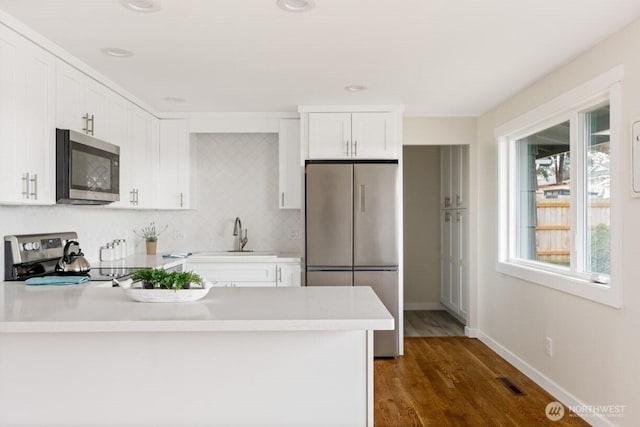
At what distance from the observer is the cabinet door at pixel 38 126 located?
2.66m

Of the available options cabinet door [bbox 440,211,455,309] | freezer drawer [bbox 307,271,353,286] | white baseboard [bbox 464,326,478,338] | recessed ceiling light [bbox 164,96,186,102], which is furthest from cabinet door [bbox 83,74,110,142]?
cabinet door [bbox 440,211,455,309]

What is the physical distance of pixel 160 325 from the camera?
171 cm

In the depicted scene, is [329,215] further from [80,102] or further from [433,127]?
[80,102]

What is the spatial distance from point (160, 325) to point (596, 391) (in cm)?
259

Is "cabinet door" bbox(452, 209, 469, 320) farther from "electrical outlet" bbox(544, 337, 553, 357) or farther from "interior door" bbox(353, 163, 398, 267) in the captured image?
"electrical outlet" bbox(544, 337, 553, 357)

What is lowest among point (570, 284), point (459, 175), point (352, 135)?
point (570, 284)

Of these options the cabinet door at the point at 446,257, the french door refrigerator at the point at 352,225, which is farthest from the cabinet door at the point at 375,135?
the cabinet door at the point at 446,257

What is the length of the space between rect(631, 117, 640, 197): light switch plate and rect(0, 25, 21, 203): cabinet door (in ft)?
10.5

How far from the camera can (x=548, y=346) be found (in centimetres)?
355

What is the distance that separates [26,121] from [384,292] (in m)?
3.00

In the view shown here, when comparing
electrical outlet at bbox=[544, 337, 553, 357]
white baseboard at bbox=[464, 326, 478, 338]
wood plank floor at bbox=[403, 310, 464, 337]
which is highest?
electrical outlet at bbox=[544, 337, 553, 357]

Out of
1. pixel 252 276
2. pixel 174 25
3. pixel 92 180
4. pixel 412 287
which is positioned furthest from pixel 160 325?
pixel 412 287

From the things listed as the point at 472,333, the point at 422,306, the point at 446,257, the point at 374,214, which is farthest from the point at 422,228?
the point at 374,214

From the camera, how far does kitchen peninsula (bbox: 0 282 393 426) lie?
195 centimetres
